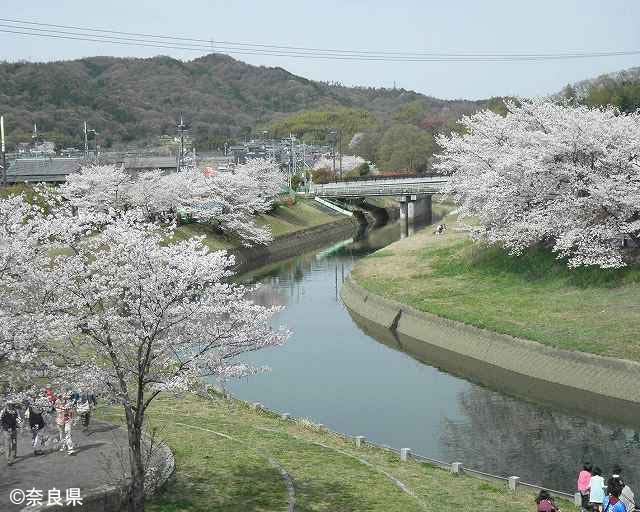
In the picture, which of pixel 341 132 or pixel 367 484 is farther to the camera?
pixel 341 132

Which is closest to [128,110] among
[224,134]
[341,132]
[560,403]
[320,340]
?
[224,134]

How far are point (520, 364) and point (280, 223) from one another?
5028cm

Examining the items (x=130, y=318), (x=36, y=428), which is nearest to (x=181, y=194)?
(x=36, y=428)

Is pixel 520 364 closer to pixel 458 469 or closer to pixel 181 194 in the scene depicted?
pixel 458 469

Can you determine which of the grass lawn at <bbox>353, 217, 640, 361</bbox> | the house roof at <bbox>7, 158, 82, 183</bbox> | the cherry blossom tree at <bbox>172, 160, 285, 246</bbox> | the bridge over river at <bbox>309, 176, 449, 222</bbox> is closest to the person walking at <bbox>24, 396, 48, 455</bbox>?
the grass lawn at <bbox>353, 217, 640, 361</bbox>

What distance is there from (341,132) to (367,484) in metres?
154

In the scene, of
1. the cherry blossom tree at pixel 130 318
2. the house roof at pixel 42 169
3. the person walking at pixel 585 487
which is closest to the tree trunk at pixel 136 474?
the cherry blossom tree at pixel 130 318

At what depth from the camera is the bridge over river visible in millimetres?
85188

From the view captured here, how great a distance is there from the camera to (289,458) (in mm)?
18516

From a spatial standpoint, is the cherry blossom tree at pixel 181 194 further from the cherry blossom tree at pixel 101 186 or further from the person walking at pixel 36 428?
the person walking at pixel 36 428

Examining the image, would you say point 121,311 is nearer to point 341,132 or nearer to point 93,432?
point 93,432

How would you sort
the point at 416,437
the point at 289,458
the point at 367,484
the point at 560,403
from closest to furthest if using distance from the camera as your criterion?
the point at 367,484 < the point at 289,458 < the point at 416,437 < the point at 560,403

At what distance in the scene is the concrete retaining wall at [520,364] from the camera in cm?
2581

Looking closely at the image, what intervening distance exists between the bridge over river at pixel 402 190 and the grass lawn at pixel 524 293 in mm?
34360
